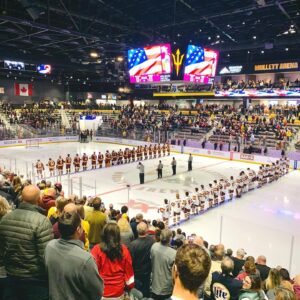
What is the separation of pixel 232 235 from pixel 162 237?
6.70m

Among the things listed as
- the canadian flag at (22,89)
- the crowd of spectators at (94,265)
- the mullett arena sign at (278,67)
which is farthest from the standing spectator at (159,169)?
the canadian flag at (22,89)

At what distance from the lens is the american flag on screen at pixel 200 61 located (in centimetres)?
1619

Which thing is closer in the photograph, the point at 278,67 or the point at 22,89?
the point at 278,67

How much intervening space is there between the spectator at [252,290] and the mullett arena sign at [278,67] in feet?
104

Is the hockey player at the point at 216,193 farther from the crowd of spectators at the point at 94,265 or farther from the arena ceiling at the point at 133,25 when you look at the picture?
the crowd of spectators at the point at 94,265

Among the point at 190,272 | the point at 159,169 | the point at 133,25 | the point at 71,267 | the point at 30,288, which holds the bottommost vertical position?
the point at 159,169

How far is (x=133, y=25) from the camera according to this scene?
21.5 metres

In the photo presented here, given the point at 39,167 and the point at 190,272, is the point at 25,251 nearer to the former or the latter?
the point at 190,272

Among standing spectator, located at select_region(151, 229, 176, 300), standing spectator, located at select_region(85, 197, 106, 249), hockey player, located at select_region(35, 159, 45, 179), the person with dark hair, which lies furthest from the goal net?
the person with dark hair

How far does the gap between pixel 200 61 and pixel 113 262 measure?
49.9 ft

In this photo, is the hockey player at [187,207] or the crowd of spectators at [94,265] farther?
the hockey player at [187,207]

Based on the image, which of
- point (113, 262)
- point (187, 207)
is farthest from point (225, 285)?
point (187, 207)

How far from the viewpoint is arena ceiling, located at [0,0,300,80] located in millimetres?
17198

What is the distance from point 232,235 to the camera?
9.76 meters
